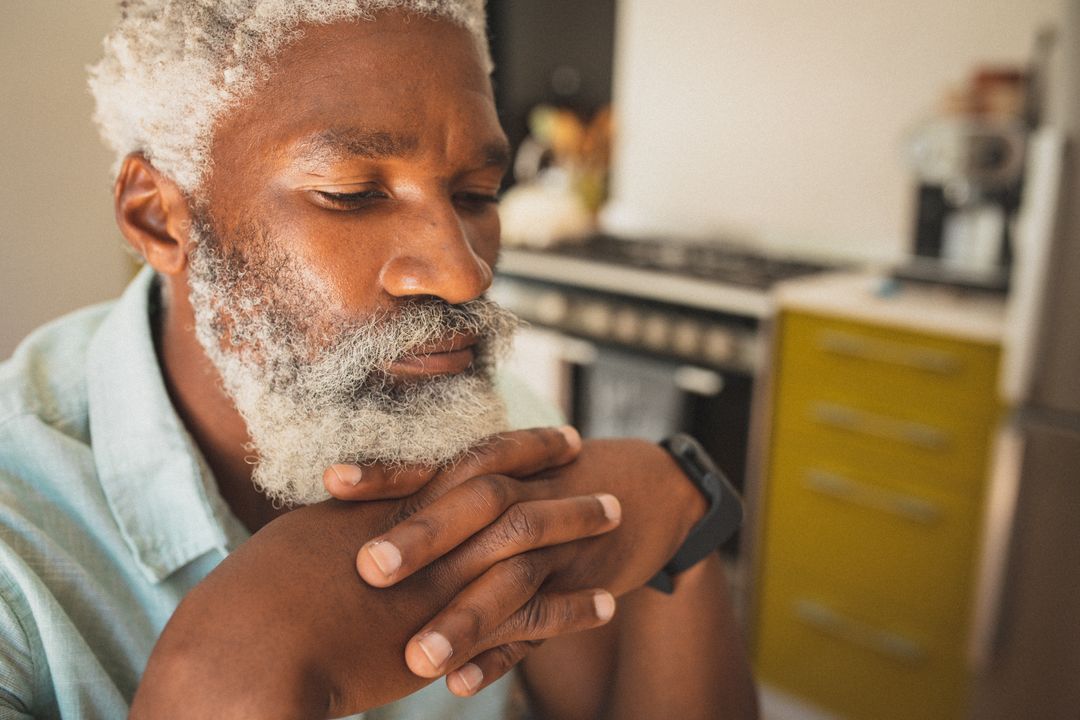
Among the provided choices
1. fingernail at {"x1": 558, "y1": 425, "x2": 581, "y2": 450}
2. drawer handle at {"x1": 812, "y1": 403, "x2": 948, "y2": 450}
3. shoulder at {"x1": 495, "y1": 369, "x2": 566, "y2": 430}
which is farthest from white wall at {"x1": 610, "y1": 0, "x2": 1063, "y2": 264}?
fingernail at {"x1": 558, "y1": 425, "x2": 581, "y2": 450}

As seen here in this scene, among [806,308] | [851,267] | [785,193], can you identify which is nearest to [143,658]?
[806,308]

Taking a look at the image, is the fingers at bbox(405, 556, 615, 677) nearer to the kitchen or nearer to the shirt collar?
the shirt collar

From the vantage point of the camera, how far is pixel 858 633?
2230 mm

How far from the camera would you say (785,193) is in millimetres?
2914

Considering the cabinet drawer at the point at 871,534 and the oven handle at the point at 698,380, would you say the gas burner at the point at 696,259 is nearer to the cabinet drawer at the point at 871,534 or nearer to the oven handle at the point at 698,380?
the oven handle at the point at 698,380

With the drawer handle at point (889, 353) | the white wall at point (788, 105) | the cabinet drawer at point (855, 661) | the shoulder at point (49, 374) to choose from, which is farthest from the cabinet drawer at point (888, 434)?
the shoulder at point (49, 374)

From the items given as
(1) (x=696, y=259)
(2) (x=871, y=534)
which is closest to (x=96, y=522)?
(2) (x=871, y=534)

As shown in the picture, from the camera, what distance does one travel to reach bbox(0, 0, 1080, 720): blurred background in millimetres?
1854

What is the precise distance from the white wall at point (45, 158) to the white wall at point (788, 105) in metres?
2.24

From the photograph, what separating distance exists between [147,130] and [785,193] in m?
2.36

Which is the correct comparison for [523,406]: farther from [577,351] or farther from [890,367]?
[577,351]

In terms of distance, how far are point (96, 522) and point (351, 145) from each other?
40 cm

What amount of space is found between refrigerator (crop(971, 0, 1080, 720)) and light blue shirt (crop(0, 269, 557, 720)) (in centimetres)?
141

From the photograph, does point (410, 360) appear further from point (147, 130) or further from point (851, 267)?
point (851, 267)
